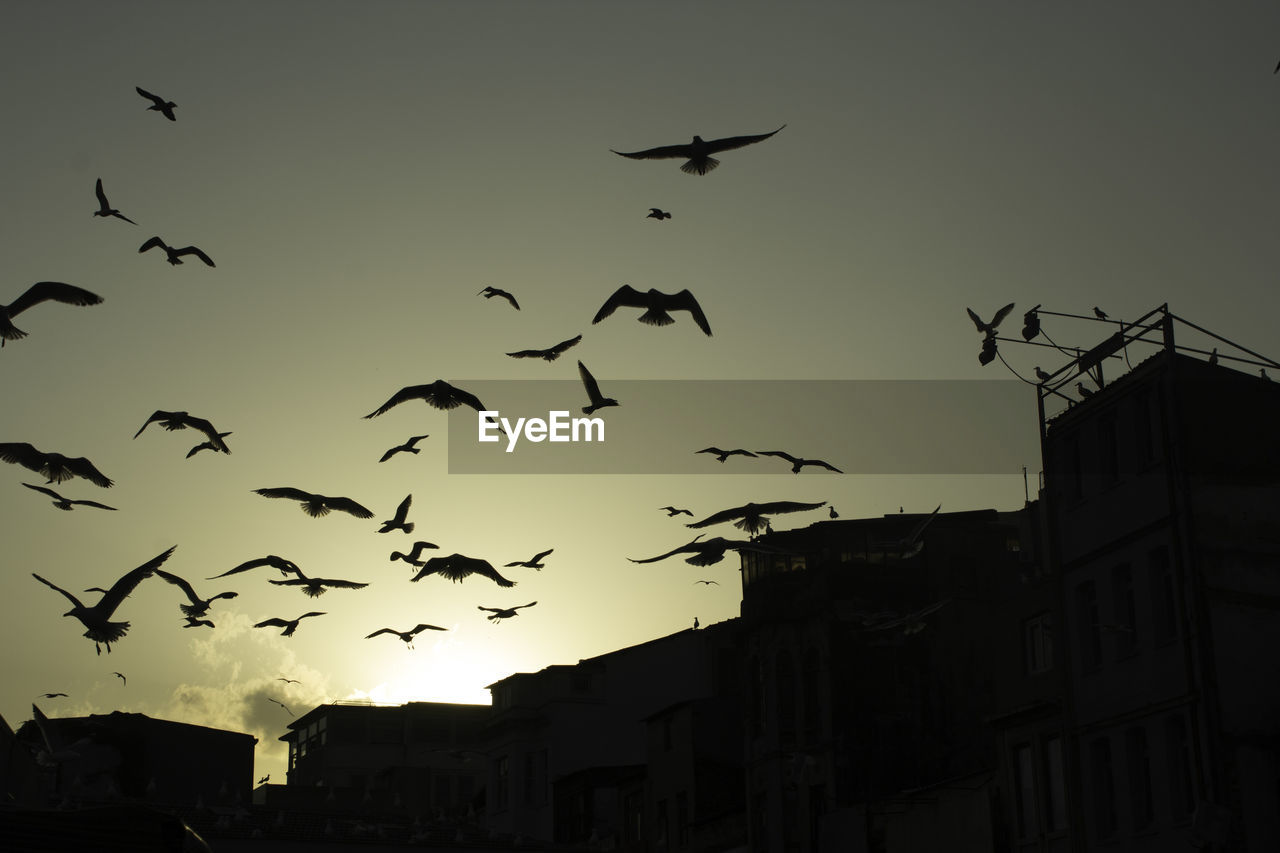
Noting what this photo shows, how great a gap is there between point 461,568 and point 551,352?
26.6 feet

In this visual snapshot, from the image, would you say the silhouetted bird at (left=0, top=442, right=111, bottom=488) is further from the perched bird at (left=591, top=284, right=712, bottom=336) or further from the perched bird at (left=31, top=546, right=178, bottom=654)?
the perched bird at (left=591, top=284, right=712, bottom=336)

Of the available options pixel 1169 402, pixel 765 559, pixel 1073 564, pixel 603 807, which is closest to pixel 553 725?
pixel 603 807

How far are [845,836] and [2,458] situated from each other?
28877 mm

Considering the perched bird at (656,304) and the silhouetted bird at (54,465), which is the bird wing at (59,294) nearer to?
A: the silhouetted bird at (54,465)

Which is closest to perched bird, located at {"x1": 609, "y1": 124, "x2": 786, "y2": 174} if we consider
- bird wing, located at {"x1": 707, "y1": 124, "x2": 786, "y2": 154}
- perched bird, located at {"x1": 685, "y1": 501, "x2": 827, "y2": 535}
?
bird wing, located at {"x1": 707, "y1": 124, "x2": 786, "y2": 154}

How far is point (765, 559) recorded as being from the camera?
59969mm

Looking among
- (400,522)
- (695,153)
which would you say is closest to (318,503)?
(400,522)

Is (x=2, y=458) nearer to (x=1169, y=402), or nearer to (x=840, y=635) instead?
(x=1169, y=402)

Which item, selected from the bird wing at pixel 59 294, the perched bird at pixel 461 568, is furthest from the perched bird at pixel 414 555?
the bird wing at pixel 59 294

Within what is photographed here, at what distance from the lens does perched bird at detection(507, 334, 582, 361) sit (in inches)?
1267

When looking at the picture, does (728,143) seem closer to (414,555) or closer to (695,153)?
(695,153)

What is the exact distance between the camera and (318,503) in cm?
3691

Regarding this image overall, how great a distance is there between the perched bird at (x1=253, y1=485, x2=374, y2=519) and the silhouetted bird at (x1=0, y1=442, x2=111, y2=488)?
451cm

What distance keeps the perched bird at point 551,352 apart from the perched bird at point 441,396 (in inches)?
68.0
